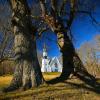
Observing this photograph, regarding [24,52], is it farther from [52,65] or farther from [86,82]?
[52,65]

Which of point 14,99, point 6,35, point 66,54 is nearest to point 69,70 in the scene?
point 66,54

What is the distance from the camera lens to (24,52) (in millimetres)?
15250

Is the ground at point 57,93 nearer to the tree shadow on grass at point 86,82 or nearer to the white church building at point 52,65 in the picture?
the tree shadow on grass at point 86,82

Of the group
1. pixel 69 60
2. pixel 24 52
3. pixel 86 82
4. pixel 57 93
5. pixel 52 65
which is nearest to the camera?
pixel 57 93

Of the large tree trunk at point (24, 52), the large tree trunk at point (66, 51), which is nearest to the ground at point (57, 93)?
the large tree trunk at point (24, 52)

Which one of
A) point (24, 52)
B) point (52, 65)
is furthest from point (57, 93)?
point (52, 65)

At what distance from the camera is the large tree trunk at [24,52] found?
49.0ft

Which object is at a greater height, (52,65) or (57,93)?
(52,65)

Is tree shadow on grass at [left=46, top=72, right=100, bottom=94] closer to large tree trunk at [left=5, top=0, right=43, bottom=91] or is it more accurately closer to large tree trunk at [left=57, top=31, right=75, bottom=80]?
large tree trunk at [left=57, top=31, right=75, bottom=80]

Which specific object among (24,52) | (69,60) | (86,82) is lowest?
(86,82)

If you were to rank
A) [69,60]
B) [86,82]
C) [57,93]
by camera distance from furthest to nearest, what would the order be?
[69,60], [86,82], [57,93]

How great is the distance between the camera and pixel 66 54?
16.8m

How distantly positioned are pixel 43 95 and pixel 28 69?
202cm

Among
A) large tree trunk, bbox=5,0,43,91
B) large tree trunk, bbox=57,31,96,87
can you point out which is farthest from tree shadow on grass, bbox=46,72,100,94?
large tree trunk, bbox=5,0,43,91
